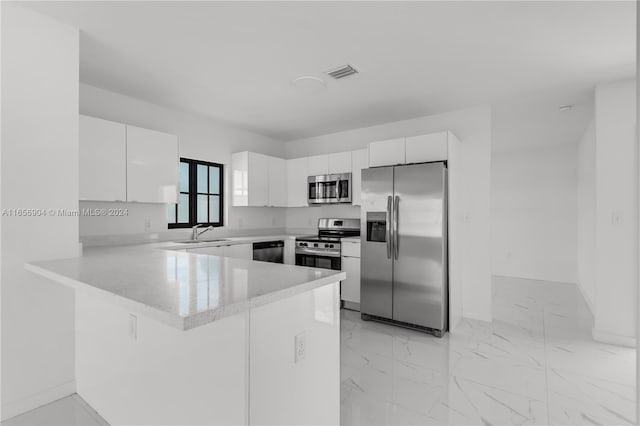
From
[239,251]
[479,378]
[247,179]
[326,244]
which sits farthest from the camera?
[247,179]

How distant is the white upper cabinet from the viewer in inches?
183

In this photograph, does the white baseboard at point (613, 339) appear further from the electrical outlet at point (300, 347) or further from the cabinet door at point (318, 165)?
the cabinet door at point (318, 165)

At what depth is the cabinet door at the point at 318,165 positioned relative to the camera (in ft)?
15.8

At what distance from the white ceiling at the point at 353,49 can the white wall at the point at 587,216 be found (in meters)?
1.44

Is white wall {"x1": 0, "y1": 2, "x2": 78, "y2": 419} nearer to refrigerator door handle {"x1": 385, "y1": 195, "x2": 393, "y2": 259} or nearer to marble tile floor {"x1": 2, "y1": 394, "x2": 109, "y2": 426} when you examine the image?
marble tile floor {"x1": 2, "y1": 394, "x2": 109, "y2": 426}

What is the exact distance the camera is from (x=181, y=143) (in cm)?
410

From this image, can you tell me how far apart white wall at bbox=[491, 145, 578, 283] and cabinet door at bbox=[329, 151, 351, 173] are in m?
3.63

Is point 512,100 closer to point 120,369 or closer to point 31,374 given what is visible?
point 120,369

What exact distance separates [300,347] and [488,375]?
1.80 metres

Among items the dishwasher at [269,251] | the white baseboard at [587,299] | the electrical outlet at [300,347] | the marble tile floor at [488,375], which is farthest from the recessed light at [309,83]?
the white baseboard at [587,299]

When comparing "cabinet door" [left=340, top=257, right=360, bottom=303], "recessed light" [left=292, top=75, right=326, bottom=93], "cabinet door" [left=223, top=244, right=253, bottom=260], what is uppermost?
"recessed light" [left=292, top=75, right=326, bottom=93]

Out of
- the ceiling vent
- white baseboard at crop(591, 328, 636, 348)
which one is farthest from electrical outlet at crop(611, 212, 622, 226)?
the ceiling vent

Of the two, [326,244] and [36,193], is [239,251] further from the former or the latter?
[36,193]

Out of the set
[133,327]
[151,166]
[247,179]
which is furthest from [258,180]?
[133,327]
